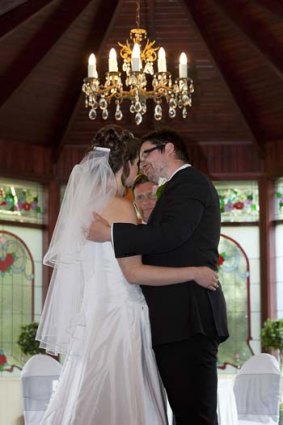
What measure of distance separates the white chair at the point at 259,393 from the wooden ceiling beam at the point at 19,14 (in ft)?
10.9

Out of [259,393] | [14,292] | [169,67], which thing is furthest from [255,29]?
[14,292]

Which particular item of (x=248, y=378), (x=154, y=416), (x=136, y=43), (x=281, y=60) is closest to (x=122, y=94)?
(x=136, y=43)

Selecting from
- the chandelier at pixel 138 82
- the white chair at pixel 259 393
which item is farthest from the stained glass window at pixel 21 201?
the white chair at pixel 259 393

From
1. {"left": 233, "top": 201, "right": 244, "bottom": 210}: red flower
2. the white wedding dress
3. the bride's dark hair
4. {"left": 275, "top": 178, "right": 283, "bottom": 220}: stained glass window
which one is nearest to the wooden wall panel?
{"left": 233, "top": 201, "right": 244, "bottom": 210}: red flower

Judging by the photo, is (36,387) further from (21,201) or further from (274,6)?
(21,201)

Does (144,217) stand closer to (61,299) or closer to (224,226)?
(61,299)

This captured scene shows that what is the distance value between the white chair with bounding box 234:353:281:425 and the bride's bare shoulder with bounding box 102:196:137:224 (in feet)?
→ 7.34

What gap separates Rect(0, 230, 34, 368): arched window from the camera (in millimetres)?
8641

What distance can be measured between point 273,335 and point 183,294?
A: 474 centimetres

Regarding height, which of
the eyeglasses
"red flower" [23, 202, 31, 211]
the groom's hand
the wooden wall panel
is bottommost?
the groom's hand

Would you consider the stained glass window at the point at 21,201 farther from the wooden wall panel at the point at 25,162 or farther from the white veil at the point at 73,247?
the white veil at the point at 73,247

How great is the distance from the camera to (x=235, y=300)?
898cm

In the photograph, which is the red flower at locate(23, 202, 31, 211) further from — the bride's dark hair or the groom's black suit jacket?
the groom's black suit jacket

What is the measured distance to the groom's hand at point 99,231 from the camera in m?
3.62
